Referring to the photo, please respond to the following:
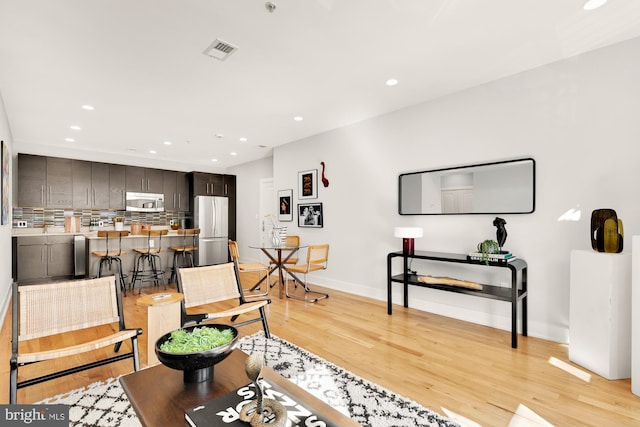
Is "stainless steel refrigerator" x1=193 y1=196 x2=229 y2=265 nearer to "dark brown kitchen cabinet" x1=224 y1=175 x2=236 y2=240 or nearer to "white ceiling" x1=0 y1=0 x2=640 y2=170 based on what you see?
"dark brown kitchen cabinet" x1=224 y1=175 x2=236 y2=240

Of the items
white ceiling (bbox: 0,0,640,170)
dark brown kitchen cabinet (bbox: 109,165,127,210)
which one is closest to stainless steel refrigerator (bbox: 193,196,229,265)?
dark brown kitchen cabinet (bbox: 109,165,127,210)

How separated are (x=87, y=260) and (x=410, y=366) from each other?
531 cm

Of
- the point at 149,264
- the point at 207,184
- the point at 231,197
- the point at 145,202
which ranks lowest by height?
the point at 149,264

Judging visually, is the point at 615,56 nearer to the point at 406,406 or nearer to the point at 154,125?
the point at 406,406

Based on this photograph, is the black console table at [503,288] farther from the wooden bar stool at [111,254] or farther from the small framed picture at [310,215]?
the wooden bar stool at [111,254]

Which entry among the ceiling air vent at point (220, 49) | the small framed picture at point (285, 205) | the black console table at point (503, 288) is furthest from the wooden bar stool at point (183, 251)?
the black console table at point (503, 288)

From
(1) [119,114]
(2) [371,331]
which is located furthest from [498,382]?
(1) [119,114]

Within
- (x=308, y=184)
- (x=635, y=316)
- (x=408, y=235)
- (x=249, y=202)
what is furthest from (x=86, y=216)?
(x=635, y=316)

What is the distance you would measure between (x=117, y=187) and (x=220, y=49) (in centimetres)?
578

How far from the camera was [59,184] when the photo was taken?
634 centimetres

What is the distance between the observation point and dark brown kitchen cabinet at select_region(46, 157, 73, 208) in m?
6.23

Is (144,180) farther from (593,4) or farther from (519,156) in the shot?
(593,4)

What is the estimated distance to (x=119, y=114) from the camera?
4.41 meters

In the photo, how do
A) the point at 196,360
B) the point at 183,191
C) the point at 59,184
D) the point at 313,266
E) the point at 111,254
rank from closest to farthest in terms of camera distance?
1. the point at 196,360
2. the point at 313,266
3. the point at 111,254
4. the point at 59,184
5. the point at 183,191
